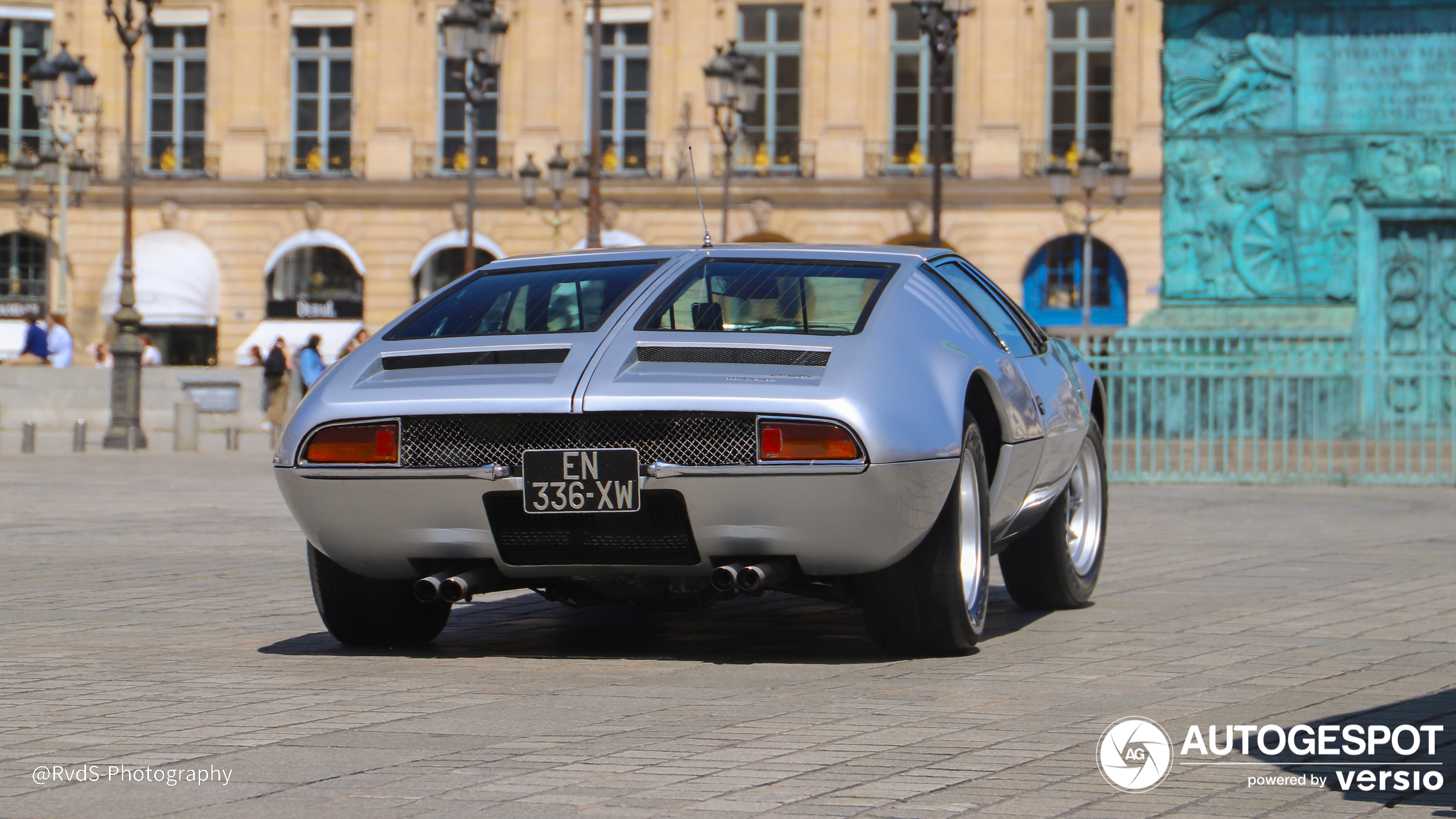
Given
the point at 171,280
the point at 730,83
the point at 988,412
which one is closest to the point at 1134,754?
the point at 988,412

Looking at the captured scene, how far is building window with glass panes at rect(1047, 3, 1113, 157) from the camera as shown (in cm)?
4447

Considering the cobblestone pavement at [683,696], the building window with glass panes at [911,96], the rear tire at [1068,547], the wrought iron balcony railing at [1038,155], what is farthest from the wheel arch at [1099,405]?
the building window with glass panes at [911,96]

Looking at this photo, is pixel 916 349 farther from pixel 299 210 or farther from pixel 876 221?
pixel 299 210

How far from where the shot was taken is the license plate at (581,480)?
5734mm

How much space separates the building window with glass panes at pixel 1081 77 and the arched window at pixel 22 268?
23402 millimetres

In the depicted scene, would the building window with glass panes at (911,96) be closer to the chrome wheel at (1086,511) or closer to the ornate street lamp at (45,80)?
the ornate street lamp at (45,80)

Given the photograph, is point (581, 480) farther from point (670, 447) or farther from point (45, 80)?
point (45, 80)

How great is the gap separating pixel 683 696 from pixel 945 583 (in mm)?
1003

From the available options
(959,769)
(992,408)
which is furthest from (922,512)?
(959,769)

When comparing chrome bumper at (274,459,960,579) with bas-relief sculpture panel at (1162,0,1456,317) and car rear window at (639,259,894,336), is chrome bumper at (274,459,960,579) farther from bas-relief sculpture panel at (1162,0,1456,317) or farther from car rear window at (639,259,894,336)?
bas-relief sculpture panel at (1162,0,1456,317)

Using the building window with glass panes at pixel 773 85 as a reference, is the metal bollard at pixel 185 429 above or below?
below

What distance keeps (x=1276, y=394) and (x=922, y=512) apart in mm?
12155

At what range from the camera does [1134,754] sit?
182 inches

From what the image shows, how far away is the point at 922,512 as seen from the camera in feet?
19.3
